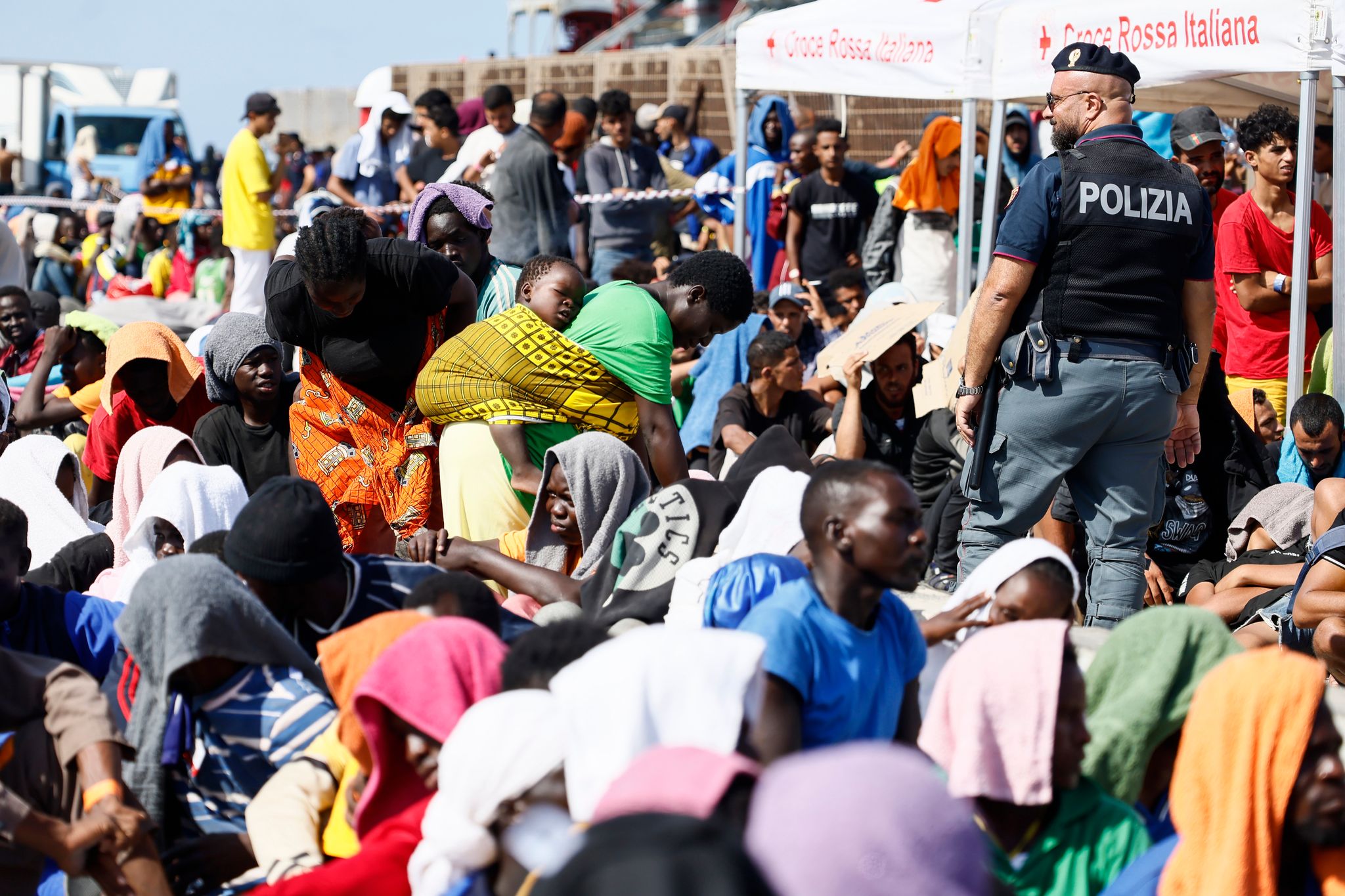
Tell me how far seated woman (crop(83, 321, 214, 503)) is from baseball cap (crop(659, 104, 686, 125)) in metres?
8.10

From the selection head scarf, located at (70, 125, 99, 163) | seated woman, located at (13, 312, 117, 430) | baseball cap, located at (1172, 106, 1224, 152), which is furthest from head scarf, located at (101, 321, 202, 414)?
head scarf, located at (70, 125, 99, 163)

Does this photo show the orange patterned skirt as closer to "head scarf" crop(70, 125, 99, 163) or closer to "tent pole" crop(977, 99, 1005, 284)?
"tent pole" crop(977, 99, 1005, 284)

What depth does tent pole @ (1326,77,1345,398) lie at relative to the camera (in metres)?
6.84

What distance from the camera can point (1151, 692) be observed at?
3.07 m

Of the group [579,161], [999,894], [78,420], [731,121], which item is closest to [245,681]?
[999,894]

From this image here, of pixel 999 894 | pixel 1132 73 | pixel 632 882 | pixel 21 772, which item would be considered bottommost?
pixel 21 772

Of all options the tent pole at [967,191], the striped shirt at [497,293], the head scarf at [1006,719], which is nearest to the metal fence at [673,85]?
the tent pole at [967,191]

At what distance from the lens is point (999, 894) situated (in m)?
2.04

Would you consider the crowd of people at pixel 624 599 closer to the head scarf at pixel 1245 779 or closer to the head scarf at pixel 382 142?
the head scarf at pixel 1245 779

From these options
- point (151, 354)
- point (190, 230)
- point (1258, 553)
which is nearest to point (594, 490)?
point (151, 354)

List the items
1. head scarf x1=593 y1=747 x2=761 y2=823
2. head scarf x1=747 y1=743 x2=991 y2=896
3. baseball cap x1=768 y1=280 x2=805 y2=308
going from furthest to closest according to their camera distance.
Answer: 1. baseball cap x1=768 y1=280 x2=805 y2=308
2. head scarf x1=593 y1=747 x2=761 y2=823
3. head scarf x1=747 y1=743 x2=991 y2=896

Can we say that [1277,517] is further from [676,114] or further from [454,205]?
[676,114]

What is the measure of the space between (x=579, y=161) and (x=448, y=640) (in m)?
9.23

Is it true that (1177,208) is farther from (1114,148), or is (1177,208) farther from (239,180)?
(239,180)
